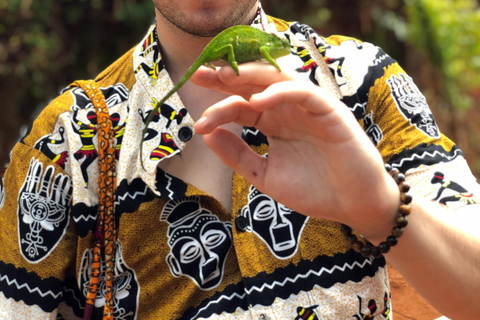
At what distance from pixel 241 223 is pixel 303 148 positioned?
567 mm

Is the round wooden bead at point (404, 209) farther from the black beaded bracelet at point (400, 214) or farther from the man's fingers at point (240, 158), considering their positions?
the man's fingers at point (240, 158)

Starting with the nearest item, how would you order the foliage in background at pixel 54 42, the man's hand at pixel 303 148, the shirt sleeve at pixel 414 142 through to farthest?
the man's hand at pixel 303 148 < the shirt sleeve at pixel 414 142 < the foliage in background at pixel 54 42

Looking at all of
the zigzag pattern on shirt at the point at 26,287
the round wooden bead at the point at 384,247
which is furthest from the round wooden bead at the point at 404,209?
the zigzag pattern on shirt at the point at 26,287

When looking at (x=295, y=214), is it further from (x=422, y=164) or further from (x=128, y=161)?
(x=128, y=161)

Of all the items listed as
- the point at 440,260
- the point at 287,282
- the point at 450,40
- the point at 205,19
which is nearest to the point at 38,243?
the point at 287,282

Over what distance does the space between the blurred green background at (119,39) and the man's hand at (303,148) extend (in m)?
4.42

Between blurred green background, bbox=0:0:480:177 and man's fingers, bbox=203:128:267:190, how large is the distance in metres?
4.40

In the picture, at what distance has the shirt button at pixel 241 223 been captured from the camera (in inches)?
80.0

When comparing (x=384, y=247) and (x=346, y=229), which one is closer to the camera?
(x=384, y=247)

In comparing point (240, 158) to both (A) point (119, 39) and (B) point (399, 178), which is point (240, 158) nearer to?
(B) point (399, 178)

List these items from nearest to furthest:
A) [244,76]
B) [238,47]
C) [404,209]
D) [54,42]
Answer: [244,76] → [404,209] → [238,47] → [54,42]

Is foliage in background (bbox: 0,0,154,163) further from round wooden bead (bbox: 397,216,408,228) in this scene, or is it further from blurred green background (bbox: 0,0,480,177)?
round wooden bead (bbox: 397,216,408,228)

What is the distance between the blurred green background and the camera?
5902mm

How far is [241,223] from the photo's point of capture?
6.68 ft
